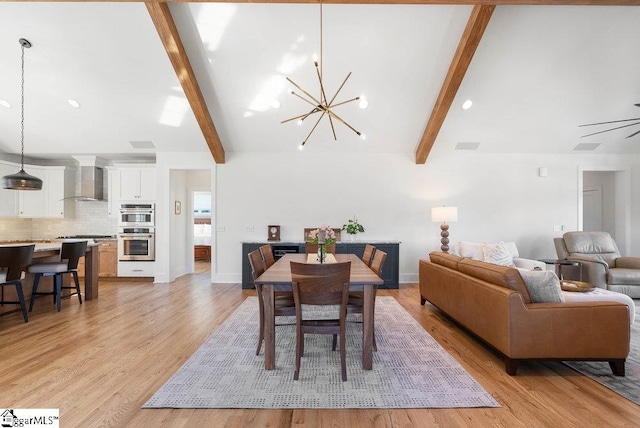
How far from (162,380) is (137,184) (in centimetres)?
484

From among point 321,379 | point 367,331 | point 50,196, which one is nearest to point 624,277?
point 367,331

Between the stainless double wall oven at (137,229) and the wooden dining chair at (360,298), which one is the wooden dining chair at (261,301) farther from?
the stainless double wall oven at (137,229)

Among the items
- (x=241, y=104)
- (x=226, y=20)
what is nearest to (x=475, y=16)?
(x=226, y=20)

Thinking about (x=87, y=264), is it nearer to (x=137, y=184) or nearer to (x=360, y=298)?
(x=137, y=184)

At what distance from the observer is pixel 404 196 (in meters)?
6.04

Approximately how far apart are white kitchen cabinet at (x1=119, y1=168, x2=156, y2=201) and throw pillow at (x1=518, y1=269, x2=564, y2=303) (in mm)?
6217

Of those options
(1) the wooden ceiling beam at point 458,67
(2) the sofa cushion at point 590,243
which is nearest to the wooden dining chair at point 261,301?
(1) the wooden ceiling beam at point 458,67

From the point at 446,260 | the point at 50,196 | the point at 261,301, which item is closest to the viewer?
the point at 261,301

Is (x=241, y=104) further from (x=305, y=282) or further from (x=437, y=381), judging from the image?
(x=437, y=381)

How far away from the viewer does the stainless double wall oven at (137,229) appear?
603 centimetres

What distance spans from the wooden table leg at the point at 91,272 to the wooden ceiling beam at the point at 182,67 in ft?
8.15

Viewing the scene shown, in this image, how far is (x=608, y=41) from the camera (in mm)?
4051

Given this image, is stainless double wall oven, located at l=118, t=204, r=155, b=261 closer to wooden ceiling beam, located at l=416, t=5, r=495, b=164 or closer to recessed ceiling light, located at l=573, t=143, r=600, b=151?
wooden ceiling beam, located at l=416, t=5, r=495, b=164

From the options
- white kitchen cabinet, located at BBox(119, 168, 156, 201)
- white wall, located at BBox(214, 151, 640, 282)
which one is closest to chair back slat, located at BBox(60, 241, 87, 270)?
white kitchen cabinet, located at BBox(119, 168, 156, 201)
